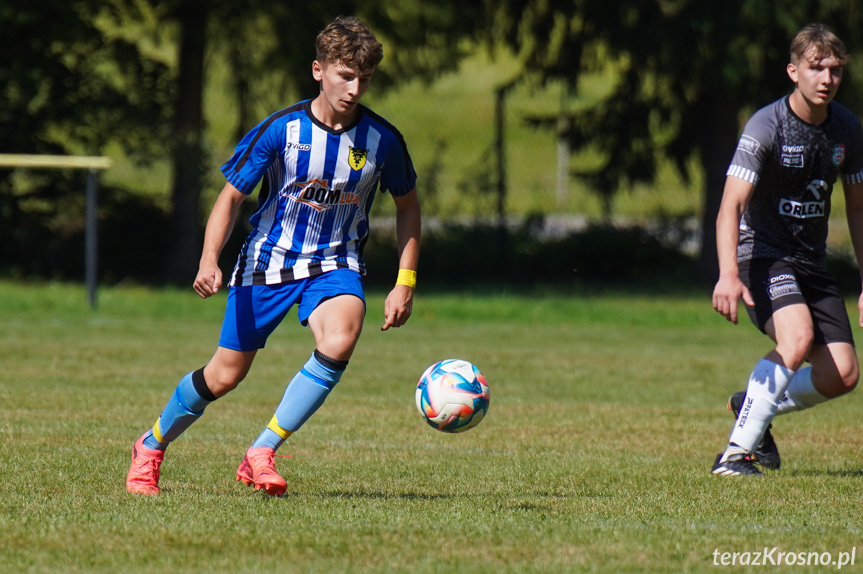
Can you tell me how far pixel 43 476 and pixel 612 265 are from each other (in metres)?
14.8

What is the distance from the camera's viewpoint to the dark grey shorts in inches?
243

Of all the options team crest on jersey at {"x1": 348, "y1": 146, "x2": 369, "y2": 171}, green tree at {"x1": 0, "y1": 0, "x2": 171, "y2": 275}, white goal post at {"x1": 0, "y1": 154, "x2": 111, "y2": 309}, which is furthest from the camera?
green tree at {"x1": 0, "y1": 0, "x2": 171, "y2": 275}

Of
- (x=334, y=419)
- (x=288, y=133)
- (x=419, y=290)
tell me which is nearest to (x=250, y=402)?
(x=334, y=419)

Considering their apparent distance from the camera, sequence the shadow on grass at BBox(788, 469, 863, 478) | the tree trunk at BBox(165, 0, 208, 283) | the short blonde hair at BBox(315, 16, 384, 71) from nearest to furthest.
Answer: the short blonde hair at BBox(315, 16, 384, 71) → the shadow on grass at BBox(788, 469, 863, 478) → the tree trunk at BBox(165, 0, 208, 283)

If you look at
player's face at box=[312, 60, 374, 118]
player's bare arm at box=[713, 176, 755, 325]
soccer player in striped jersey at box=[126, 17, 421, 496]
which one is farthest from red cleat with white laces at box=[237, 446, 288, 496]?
player's bare arm at box=[713, 176, 755, 325]

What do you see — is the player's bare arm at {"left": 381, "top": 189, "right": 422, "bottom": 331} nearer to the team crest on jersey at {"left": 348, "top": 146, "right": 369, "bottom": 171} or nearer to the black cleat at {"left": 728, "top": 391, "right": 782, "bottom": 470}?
the team crest on jersey at {"left": 348, "top": 146, "right": 369, "bottom": 171}

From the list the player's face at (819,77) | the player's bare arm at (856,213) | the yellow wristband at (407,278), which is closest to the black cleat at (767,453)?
the player's bare arm at (856,213)

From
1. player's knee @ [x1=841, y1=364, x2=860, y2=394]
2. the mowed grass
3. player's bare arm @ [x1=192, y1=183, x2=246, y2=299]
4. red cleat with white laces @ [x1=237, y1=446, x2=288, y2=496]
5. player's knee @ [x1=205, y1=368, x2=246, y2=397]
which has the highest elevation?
player's bare arm @ [x1=192, y1=183, x2=246, y2=299]

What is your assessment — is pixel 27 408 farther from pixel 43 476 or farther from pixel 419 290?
pixel 419 290

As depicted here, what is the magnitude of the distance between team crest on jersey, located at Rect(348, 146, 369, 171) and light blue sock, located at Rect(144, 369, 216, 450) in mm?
1131

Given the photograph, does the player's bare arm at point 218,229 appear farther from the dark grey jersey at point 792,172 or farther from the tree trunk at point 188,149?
the tree trunk at point 188,149

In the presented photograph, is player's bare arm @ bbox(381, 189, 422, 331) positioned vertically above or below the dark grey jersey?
below

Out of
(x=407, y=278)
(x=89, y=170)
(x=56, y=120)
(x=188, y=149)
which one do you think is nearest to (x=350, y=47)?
(x=407, y=278)

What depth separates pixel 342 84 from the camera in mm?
5238
